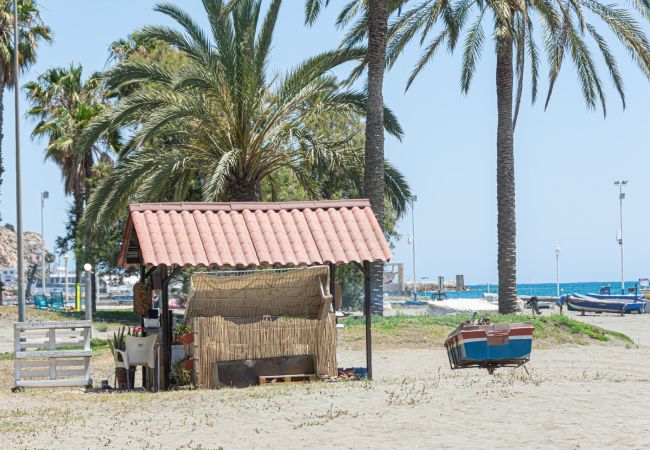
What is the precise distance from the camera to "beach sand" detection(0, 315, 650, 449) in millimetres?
10383

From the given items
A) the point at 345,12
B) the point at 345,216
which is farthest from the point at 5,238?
the point at 345,216

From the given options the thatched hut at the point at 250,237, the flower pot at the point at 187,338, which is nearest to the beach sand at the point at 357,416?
the flower pot at the point at 187,338

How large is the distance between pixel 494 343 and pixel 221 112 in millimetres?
12216

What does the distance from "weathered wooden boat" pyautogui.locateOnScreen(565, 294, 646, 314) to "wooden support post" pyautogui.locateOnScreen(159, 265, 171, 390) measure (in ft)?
122

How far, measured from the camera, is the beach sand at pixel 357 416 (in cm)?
1038

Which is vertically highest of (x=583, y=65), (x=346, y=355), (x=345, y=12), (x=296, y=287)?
(x=345, y=12)

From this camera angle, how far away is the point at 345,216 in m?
17.2

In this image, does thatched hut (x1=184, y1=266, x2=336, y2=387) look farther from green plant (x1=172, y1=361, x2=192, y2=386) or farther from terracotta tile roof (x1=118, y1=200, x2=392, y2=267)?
green plant (x1=172, y1=361, x2=192, y2=386)

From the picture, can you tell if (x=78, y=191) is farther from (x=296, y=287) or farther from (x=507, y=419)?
(x=507, y=419)

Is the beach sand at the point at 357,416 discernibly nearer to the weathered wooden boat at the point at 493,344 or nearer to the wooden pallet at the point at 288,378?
the wooden pallet at the point at 288,378

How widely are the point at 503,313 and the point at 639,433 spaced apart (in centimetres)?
1908

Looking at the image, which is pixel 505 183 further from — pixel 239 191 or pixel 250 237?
pixel 250 237

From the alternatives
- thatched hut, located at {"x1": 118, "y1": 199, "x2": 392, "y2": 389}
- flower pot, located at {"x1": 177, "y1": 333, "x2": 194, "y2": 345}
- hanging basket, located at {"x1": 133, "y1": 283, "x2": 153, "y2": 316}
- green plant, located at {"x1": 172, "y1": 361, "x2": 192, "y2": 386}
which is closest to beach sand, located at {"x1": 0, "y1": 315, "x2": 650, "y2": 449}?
green plant, located at {"x1": 172, "y1": 361, "x2": 192, "y2": 386}

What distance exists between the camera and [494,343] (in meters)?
16.2
